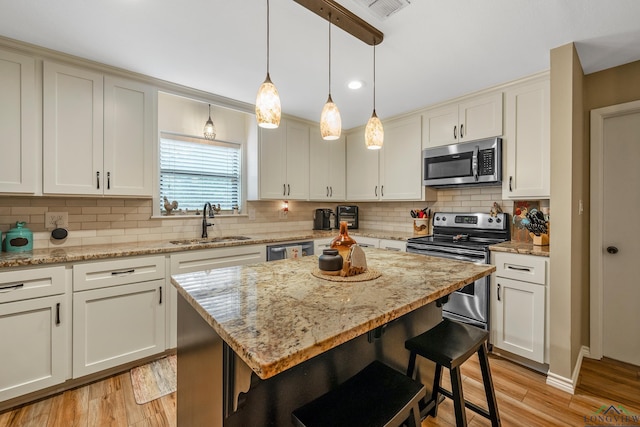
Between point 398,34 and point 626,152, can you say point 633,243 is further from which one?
point 398,34

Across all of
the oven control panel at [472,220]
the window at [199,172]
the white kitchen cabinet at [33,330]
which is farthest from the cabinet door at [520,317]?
the white kitchen cabinet at [33,330]

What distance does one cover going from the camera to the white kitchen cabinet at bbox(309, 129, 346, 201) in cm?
385

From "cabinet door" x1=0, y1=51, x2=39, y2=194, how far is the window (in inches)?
Answer: 41.5

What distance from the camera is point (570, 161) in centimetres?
196

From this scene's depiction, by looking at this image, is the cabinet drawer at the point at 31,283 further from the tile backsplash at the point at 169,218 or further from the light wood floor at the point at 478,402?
the light wood floor at the point at 478,402

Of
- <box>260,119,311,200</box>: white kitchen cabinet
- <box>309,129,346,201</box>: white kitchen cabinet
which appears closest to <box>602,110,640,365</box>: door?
<box>309,129,346,201</box>: white kitchen cabinet

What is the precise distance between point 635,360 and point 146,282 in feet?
13.0

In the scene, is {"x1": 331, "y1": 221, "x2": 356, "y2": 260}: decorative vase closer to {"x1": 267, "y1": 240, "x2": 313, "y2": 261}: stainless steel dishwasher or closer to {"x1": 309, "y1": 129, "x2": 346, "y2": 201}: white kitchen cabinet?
{"x1": 267, "y1": 240, "x2": 313, "y2": 261}: stainless steel dishwasher

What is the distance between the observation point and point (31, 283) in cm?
185

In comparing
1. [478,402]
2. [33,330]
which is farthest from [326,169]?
[33,330]

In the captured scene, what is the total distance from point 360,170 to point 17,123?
10.9 ft

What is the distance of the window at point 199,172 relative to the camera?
3096mm

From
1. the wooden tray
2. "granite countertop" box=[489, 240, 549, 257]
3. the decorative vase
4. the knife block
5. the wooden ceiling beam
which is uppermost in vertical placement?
the wooden ceiling beam

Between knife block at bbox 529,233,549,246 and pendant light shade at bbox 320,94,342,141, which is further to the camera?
knife block at bbox 529,233,549,246
